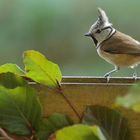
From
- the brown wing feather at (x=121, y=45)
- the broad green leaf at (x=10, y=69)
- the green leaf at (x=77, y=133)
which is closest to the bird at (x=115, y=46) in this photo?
the brown wing feather at (x=121, y=45)

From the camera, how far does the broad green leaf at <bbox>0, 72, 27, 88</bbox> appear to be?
0.78 m

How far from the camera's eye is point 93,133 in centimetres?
62

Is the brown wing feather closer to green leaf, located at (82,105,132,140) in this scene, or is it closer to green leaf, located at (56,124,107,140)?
green leaf, located at (82,105,132,140)

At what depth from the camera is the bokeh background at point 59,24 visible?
1391 millimetres

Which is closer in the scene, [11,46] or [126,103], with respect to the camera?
[126,103]

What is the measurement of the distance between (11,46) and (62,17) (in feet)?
0.55

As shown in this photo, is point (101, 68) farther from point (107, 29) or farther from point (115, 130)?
point (115, 130)

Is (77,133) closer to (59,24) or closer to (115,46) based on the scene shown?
(115,46)

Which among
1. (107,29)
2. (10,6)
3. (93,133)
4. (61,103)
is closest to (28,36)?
(10,6)

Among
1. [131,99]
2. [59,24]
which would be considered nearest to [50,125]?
[131,99]

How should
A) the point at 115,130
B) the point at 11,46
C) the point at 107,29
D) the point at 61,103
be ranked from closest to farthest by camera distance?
the point at 115,130 < the point at 61,103 < the point at 107,29 < the point at 11,46

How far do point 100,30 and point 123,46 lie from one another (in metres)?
0.08

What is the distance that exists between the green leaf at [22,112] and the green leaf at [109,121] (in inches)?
3.1

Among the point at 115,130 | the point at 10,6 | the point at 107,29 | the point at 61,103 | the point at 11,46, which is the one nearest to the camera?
the point at 115,130
